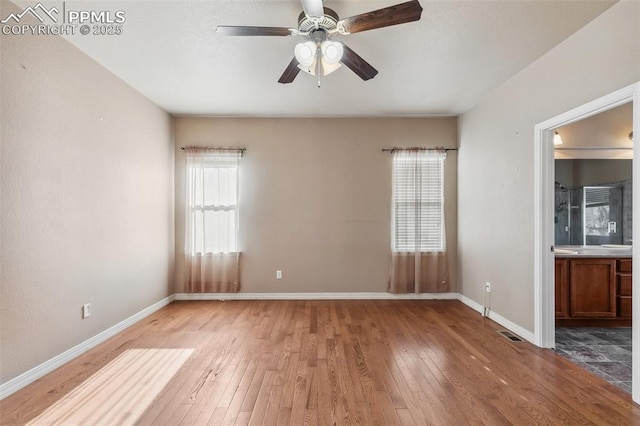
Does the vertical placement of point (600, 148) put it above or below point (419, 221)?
above

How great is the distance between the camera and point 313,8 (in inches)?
76.6

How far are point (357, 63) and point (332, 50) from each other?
0.32 meters

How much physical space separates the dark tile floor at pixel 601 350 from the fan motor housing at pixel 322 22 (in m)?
3.24

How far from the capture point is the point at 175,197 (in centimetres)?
464

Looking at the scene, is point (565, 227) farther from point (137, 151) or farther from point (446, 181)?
point (137, 151)

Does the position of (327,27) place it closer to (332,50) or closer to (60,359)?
(332,50)

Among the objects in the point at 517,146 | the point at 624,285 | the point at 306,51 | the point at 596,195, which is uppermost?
the point at 306,51

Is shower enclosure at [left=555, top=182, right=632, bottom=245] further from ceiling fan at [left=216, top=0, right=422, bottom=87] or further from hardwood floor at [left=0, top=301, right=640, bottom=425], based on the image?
ceiling fan at [left=216, top=0, right=422, bottom=87]

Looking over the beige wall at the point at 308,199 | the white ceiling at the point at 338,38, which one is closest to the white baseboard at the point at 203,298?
the beige wall at the point at 308,199

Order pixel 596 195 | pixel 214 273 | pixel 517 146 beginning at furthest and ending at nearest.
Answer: pixel 214 273
pixel 596 195
pixel 517 146

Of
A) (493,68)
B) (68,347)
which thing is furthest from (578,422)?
(68,347)

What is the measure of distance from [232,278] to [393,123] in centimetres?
328

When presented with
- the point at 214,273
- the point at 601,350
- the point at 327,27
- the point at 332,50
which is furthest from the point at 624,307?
the point at 214,273

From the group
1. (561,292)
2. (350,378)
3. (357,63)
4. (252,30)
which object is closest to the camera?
(252,30)
